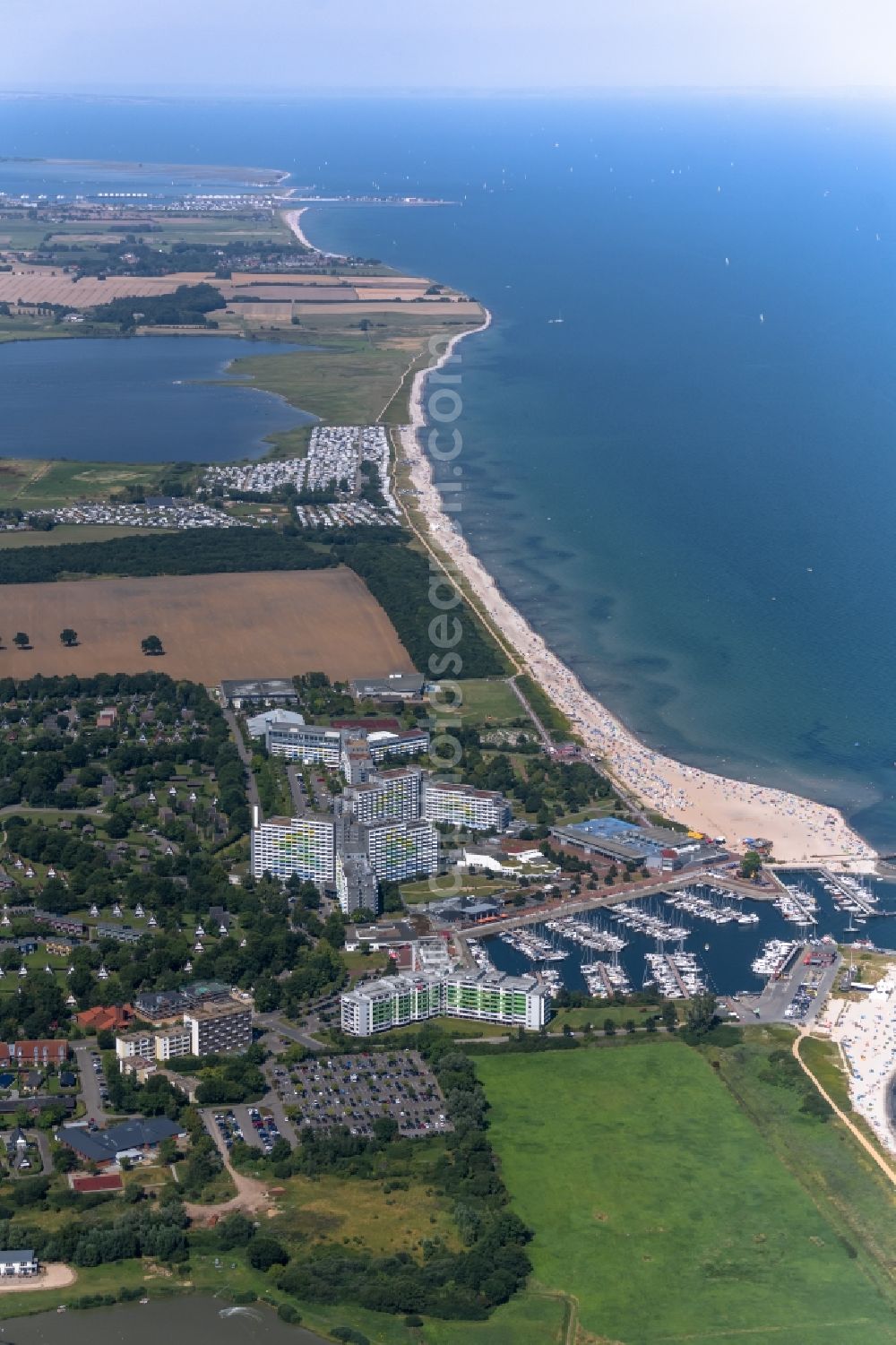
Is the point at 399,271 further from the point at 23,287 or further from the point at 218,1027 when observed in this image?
the point at 218,1027

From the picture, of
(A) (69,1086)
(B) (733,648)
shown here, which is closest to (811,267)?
(B) (733,648)

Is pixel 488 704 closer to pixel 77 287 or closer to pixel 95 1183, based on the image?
pixel 95 1183

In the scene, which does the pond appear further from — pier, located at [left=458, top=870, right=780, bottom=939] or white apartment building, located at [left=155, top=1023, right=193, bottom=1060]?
white apartment building, located at [left=155, top=1023, right=193, bottom=1060]

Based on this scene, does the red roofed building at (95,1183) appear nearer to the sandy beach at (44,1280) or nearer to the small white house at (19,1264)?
the sandy beach at (44,1280)

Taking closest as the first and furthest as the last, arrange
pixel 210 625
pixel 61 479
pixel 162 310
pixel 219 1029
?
1. pixel 219 1029
2. pixel 210 625
3. pixel 61 479
4. pixel 162 310

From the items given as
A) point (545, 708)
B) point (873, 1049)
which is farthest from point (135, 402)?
point (873, 1049)

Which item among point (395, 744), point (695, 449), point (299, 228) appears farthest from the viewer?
point (299, 228)

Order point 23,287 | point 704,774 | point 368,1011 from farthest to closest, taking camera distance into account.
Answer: point 23,287 < point 704,774 < point 368,1011
